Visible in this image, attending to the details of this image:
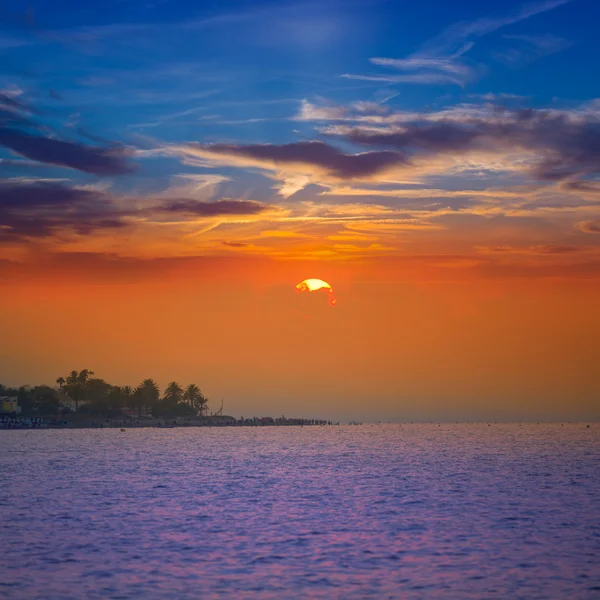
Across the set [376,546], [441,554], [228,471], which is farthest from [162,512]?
[228,471]

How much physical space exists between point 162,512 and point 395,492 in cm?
2769

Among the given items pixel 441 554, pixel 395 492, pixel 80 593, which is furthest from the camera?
pixel 395 492

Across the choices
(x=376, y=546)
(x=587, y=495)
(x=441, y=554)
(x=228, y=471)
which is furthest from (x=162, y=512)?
(x=228, y=471)

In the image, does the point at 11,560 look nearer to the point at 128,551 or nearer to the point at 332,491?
the point at 128,551

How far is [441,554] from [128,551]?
1757 centimetres

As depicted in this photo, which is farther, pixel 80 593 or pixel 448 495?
pixel 448 495

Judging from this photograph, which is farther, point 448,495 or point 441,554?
point 448,495

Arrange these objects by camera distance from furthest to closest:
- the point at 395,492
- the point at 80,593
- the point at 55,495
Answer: the point at 395,492 < the point at 55,495 < the point at 80,593

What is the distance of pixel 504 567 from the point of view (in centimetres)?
4166

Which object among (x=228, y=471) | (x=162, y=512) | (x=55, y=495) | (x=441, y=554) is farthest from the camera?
(x=228, y=471)

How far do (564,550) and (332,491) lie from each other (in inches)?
1539

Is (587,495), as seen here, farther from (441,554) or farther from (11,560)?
(11,560)

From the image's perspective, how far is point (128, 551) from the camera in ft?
150

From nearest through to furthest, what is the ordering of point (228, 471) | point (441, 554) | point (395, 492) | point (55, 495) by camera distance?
1. point (441, 554)
2. point (55, 495)
3. point (395, 492)
4. point (228, 471)
